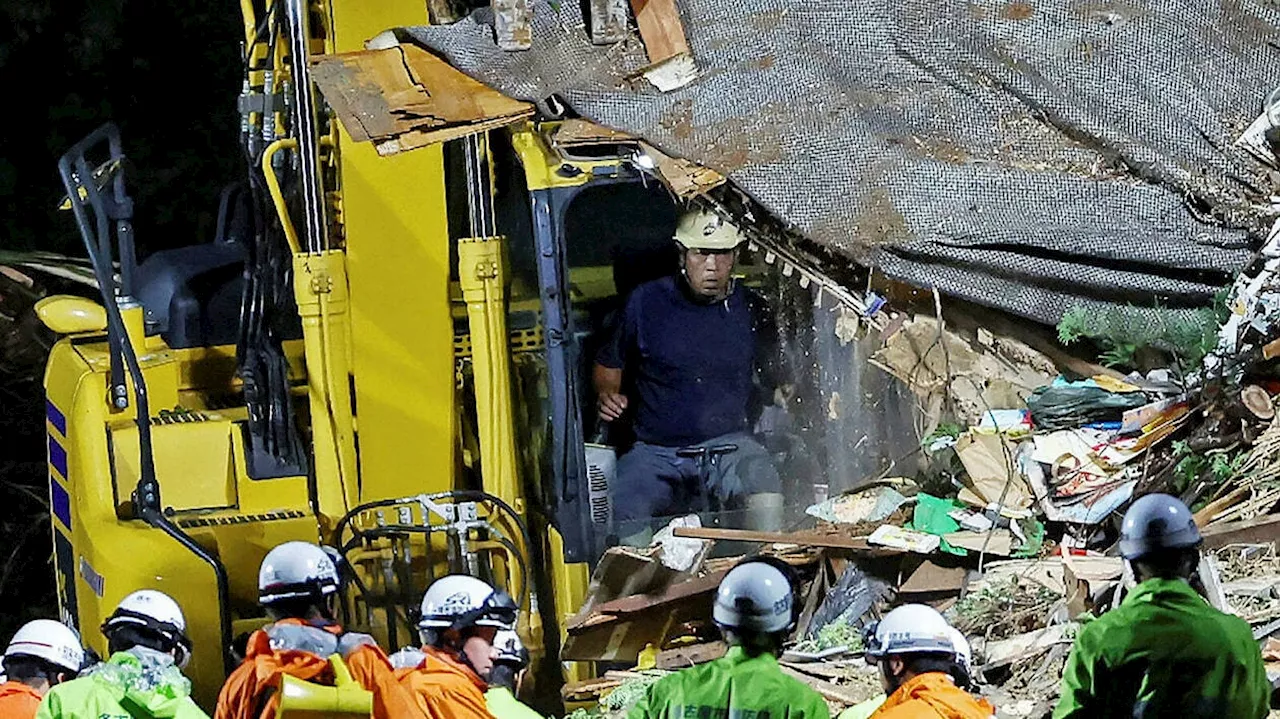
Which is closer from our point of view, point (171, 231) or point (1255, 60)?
point (1255, 60)

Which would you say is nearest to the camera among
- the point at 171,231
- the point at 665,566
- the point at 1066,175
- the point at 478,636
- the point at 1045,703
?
the point at 478,636

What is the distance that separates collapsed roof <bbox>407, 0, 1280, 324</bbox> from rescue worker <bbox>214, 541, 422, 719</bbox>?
2.33m

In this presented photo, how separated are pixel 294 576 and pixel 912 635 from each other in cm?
172

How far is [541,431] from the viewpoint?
23.9ft

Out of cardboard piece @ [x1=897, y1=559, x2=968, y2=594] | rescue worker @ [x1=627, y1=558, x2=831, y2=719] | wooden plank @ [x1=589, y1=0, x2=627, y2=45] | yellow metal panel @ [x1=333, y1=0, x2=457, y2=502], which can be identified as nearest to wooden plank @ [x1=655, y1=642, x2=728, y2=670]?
cardboard piece @ [x1=897, y1=559, x2=968, y2=594]

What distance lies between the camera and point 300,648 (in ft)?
17.9

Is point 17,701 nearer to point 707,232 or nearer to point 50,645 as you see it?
point 50,645

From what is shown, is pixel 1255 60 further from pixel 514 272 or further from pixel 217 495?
pixel 217 495

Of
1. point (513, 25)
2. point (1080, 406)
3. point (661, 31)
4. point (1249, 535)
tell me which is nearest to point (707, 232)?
point (661, 31)

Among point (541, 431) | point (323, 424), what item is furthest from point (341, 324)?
point (541, 431)

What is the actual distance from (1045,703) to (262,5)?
4.88 meters

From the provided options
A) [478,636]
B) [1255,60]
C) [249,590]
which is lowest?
[249,590]

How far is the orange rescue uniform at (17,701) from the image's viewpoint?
17.8ft

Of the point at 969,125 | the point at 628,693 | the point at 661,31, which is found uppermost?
the point at 661,31
